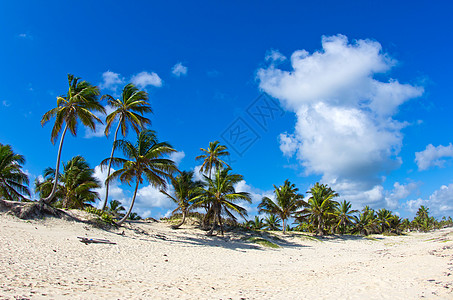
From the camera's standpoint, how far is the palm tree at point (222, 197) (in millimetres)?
22906

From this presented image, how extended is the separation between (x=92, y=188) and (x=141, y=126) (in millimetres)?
9496

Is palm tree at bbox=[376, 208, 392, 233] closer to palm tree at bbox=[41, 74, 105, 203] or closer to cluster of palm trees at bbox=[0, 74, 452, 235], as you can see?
cluster of palm trees at bbox=[0, 74, 452, 235]

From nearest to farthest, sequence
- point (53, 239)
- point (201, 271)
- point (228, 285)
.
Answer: point (228, 285)
point (201, 271)
point (53, 239)

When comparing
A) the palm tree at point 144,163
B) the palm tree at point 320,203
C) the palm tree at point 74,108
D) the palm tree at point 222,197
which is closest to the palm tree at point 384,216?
the palm tree at point 320,203

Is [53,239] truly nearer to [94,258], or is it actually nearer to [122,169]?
[94,258]

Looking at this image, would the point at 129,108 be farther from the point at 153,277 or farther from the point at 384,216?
the point at 384,216

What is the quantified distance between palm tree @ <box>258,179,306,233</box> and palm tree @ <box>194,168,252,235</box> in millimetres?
9958

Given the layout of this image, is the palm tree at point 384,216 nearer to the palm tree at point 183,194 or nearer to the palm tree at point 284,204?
the palm tree at point 284,204

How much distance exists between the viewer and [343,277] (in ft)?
31.1

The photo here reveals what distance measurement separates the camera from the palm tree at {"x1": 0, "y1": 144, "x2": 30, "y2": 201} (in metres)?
20.9

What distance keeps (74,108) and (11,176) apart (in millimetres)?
11470

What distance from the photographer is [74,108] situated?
17484mm

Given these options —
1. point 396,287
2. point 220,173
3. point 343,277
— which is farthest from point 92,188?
point 396,287

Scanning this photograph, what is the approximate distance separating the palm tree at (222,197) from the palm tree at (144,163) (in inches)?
190
